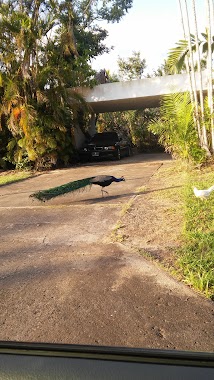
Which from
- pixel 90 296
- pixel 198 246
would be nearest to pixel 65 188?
pixel 198 246

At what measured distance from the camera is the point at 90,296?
3.12 metres

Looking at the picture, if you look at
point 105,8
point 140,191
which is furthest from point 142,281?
point 105,8

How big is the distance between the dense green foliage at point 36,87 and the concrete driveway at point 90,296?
7.96 m

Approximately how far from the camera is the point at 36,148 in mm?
13148

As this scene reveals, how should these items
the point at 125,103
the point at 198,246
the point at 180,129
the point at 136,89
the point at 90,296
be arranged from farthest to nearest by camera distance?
the point at 125,103 < the point at 136,89 < the point at 180,129 < the point at 198,246 < the point at 90,296

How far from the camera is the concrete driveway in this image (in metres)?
2.52

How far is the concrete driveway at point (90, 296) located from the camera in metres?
2.52

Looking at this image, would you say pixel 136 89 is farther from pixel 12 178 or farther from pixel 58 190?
pixel 58 190

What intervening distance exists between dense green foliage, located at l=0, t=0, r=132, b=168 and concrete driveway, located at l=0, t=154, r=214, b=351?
7.96m

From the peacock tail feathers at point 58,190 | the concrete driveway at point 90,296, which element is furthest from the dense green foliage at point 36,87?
the concrete driveway at point 90,296

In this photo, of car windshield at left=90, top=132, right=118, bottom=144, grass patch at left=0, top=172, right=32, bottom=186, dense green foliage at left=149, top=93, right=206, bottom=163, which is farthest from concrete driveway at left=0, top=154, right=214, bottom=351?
car windshield at left=90, top=132, right=118, bottom=144

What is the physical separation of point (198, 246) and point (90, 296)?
1463mm

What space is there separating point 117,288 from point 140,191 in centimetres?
479

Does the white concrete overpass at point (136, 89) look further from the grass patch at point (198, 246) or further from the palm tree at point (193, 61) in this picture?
the grass patch at point (198, 246)
